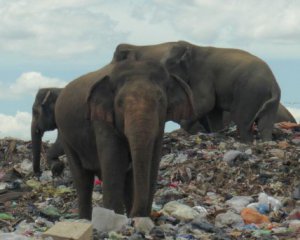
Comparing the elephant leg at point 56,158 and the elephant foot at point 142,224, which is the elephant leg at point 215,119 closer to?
the elephant leg at point 56,158

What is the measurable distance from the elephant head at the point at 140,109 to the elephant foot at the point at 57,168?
6236 millimetres

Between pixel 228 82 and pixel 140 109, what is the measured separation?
29.7 ft

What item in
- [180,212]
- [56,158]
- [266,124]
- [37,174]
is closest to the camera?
[180,212]

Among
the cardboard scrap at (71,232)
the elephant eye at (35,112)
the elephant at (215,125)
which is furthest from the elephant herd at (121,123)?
the elephant at (215,125)

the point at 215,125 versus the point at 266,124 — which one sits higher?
the point at 266,124

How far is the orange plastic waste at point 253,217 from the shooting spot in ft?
27.5

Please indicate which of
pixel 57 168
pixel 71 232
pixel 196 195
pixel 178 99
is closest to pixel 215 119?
pixel 57 168

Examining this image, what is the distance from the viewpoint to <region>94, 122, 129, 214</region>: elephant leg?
7.37 meters

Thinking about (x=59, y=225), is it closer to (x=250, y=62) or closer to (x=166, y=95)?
(x=166, y=95)

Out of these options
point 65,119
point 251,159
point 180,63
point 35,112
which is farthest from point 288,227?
point 180,63

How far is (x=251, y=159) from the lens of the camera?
12.2 m

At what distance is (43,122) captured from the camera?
552 inches

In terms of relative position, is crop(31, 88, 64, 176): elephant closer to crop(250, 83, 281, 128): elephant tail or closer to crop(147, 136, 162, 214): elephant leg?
crop(250, 83, 281, 128): elephant tail

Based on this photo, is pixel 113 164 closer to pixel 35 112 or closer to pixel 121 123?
pixel 121 123
